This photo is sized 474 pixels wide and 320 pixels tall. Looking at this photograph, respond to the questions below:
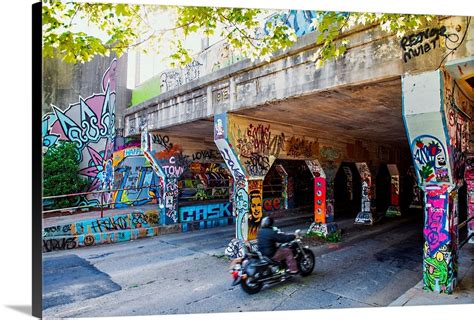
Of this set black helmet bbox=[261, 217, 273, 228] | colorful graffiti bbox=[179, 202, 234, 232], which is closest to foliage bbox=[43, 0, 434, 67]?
black helmet bbox=[261, 217, 273, 228]

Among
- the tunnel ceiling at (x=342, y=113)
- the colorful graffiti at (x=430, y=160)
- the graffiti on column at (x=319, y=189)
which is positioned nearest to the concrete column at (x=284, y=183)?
the graffiti on column at (x=319, y=189)

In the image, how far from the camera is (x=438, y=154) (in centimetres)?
517

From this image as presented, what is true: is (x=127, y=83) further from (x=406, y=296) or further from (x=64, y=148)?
(x=406, y=296)

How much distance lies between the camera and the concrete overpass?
4.84 m

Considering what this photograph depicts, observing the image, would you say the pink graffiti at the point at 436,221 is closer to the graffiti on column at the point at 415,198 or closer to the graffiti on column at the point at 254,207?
the graffiti on column at the point at 254,207

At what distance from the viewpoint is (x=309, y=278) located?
703cm

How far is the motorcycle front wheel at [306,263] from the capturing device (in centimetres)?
703

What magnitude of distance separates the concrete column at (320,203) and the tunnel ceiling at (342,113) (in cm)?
126

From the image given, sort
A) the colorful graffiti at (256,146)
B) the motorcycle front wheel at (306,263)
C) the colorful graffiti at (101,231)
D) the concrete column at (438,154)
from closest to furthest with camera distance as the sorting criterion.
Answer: the concrete column at (438,154)
the motorcycle front wheel at (306,263)
the colorful graffiti at (256,146)
the colorful graffiti at (101,231)

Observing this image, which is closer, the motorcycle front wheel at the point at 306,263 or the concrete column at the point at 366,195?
the motorcycle front wheel at the point at 306,263

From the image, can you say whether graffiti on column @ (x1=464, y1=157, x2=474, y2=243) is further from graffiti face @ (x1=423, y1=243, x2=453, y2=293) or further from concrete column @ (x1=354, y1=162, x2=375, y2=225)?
graffiti face @ (x1=423, y1=243, x2=453, y2=293)

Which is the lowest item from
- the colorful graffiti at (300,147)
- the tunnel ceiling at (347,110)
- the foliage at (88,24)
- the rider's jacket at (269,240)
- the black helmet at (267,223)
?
the rider's jacket at (269,240)

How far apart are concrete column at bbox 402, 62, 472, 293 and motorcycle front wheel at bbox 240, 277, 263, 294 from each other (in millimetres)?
3091

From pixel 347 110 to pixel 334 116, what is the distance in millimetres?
714
